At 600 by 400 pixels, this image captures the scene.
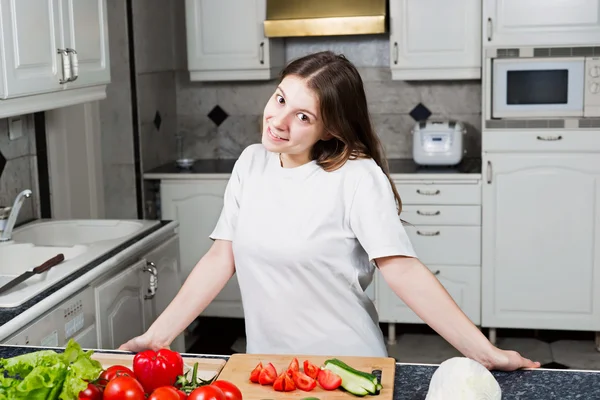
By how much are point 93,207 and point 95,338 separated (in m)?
1.63

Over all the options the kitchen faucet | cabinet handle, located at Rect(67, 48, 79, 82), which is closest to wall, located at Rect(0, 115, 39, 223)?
the kitchen faucet

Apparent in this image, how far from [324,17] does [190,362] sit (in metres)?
2.85

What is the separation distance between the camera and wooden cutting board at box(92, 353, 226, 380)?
1.56 m

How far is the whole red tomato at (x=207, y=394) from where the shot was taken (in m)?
1.19

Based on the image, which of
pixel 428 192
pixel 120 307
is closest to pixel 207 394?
pixel 120 307

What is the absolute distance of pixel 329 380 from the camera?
145 centimetres

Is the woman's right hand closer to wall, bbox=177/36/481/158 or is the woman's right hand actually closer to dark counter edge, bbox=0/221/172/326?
dark counter edge, bbox=0/221/172/326

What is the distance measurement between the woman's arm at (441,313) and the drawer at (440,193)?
2341mm

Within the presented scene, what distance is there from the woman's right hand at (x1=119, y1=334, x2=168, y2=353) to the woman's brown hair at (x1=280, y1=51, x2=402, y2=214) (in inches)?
20.7

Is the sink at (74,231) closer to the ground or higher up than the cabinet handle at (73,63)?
closer to the ground

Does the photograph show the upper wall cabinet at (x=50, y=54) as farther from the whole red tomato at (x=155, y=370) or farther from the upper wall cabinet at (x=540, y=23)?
the upper wall cabinet at (x=540, y=23)

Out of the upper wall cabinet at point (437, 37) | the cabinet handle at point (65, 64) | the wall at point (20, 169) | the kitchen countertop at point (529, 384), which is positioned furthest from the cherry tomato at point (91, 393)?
the upper wall cabinet at point (437, 37)

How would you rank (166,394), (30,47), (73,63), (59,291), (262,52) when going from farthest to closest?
(262,52) → (73,63) → (30,47) → (59,291) → (166,394)

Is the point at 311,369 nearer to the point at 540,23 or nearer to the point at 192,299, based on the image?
the point at 192,299
